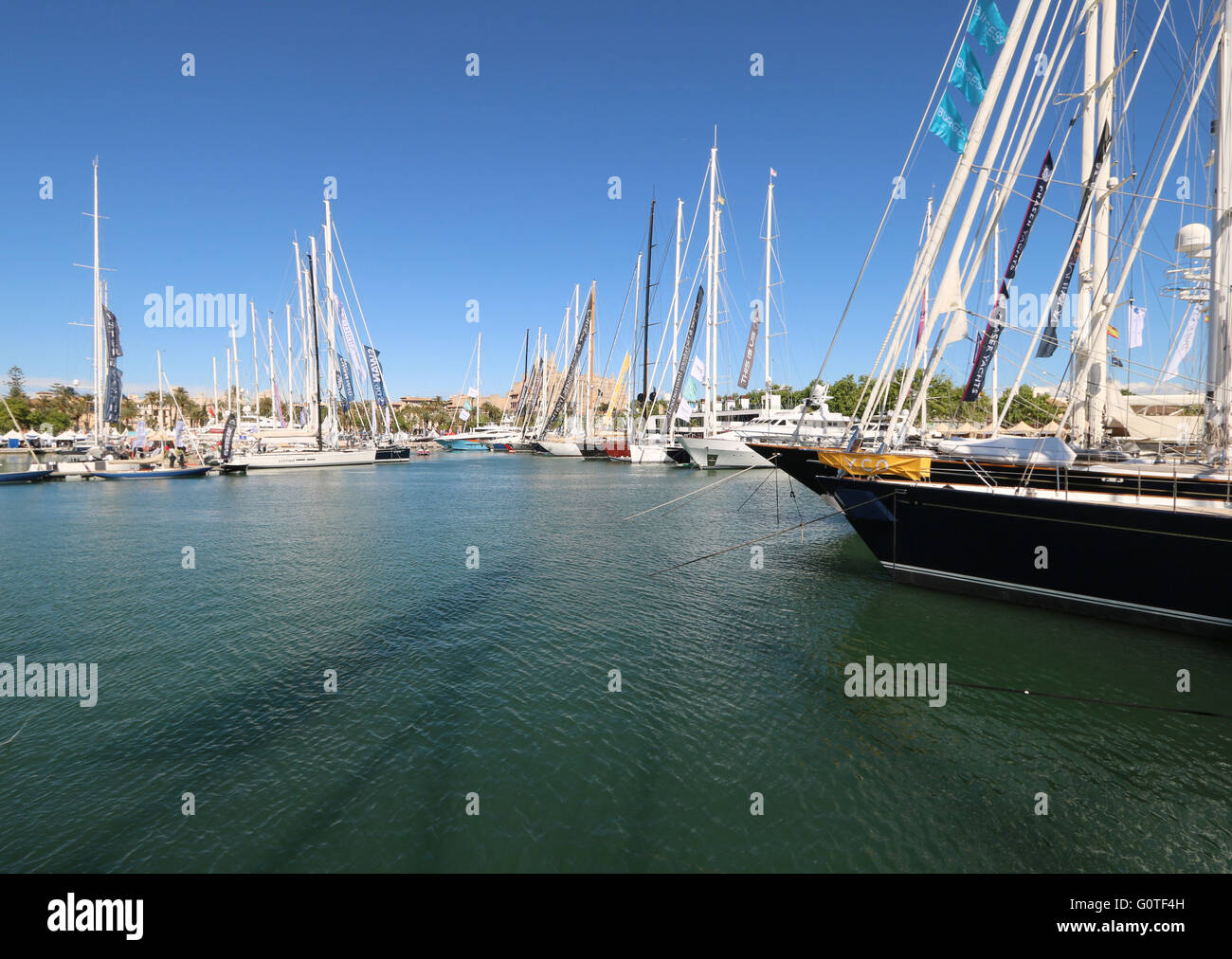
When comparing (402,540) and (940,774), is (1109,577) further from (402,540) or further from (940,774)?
(402,540)

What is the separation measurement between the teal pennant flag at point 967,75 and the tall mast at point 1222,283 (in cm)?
552

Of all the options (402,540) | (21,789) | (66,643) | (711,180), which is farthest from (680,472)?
(21,789)

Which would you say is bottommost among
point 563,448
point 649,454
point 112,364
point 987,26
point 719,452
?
point 649,454

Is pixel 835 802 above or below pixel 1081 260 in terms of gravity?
below

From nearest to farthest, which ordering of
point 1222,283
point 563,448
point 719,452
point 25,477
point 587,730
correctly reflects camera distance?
point 587,730 → point 1222,283 → point 25,477 → point 719,452 → point 563,448

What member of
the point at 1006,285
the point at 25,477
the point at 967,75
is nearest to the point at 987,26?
the point at 967,75

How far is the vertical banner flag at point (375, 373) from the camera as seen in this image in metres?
76.6

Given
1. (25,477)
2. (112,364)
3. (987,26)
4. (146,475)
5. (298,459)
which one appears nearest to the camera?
(987,26)

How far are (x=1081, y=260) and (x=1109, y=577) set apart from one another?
11080 mm

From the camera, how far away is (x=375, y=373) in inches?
3083

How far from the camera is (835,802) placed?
8508 mm

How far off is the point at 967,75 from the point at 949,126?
136 cm

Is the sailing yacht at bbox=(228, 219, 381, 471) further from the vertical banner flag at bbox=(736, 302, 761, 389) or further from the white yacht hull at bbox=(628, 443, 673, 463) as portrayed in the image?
the vertical banner flag at bbox=(736, 302, 761, 389)

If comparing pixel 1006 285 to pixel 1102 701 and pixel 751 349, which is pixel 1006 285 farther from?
pixel 751 349
